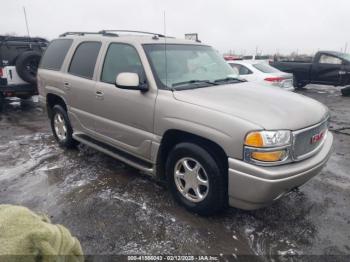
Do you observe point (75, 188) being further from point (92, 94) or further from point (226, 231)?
point (226, 231)

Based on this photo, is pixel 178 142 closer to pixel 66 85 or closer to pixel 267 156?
pixel 267 156

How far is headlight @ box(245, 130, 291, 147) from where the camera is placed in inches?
105

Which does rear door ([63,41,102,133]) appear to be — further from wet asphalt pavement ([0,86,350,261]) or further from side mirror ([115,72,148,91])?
side mirror ([115,72,148,91])

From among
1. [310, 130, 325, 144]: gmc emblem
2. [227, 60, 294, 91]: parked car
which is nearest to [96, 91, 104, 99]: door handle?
[310, 130, 325, 144]: gmc emblem

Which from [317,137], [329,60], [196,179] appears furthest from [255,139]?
[329,60]

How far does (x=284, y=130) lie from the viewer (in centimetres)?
276

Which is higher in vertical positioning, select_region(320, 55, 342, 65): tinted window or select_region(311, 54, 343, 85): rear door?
select_region(320, 55, 342, 65): tinted window

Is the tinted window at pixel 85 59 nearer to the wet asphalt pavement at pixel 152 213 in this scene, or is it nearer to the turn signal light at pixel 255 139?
the wet asphalt pavement at pixel 152 213

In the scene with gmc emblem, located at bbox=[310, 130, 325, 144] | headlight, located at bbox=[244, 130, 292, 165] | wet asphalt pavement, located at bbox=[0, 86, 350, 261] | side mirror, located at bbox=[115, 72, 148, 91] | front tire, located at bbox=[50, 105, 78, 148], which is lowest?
wet asphalt pavement, located at bbox=[0, 86, 350, 261]

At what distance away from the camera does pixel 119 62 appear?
158 inches

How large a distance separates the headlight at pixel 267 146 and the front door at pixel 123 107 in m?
1.23

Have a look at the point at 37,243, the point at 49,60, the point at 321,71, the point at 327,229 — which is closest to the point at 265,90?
the point at 327,229

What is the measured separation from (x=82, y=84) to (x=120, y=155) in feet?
4.12

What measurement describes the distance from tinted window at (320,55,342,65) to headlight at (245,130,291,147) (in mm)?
11220
